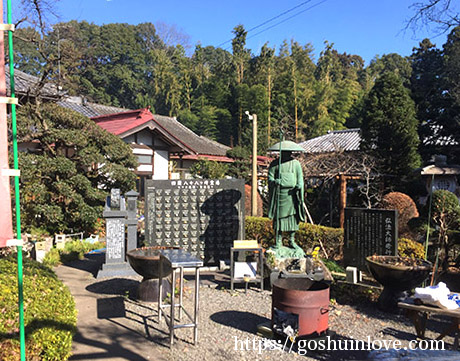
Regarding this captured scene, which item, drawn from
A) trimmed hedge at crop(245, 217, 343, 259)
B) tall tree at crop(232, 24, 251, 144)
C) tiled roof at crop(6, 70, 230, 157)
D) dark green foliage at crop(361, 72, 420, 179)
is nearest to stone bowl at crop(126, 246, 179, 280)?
trimmed hedge at crop(245, 217, 343, 259)

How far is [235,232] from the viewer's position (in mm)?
9617

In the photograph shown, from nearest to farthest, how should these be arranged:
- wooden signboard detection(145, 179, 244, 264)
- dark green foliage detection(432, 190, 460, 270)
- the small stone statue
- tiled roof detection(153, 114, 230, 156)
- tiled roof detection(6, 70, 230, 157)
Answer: dark green foliage detection(432, 190, 460, 270) < the small stone statue < wooden signboard detection(145, 179, 244, 264) < tiled roof detection(6, 70, 230, 157) < tiled roof detection(153, 114, 230, 156)

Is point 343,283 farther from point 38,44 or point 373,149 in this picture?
point 38,44

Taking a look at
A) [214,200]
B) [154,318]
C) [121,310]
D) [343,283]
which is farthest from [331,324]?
[214,200]

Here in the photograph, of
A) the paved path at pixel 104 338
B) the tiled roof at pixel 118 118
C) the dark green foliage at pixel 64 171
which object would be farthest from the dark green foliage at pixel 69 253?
the tiled roof at pixel 118 118

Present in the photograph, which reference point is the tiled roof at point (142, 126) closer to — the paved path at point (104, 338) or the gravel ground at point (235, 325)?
the gravel ground at point (235, 325)

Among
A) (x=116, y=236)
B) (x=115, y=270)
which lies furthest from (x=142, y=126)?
(x=115, y=270)

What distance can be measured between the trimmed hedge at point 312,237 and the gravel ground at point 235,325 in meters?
2.85

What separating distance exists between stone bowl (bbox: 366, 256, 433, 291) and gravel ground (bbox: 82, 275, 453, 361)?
1.75ft

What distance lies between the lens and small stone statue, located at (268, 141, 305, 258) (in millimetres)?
7688

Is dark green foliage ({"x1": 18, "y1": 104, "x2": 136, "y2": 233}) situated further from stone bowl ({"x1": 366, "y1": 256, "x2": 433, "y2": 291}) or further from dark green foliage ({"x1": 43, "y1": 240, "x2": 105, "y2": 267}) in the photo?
stone bowl ({"x1": 366, "y1": 256, "x2": 433, "y2": 291})

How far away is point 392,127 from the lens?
42.3 feet

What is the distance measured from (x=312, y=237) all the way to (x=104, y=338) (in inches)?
243

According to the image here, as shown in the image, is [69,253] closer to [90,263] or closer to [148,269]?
[90,263]
